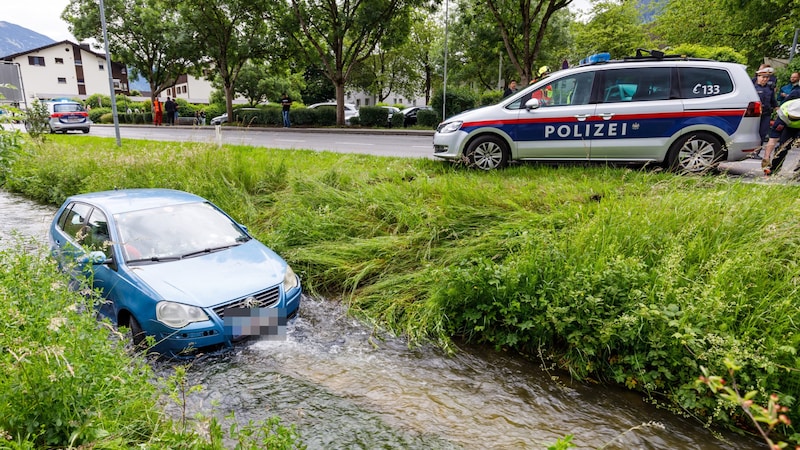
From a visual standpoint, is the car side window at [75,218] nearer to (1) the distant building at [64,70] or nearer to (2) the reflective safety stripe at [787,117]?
(2) the reflective safety stripe at [787,117]

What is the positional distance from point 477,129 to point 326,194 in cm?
295

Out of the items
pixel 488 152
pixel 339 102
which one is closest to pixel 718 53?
pixel 488 152

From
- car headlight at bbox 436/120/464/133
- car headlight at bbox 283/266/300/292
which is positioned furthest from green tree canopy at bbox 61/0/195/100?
car headlight at bbox 283/266/300/292

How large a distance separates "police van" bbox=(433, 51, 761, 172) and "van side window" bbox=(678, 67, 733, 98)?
0.5 inches

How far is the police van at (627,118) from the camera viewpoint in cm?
728

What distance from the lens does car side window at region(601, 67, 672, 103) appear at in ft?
25.0

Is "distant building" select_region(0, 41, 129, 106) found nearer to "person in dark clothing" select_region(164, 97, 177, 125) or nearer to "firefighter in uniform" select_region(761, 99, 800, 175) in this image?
"person in dark clothing" select_region(164, 97, 177, 125)

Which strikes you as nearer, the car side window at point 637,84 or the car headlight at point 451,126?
the car side window at point 637,84

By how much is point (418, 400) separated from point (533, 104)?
5777mm

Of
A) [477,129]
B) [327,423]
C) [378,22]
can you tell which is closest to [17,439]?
[327,423]

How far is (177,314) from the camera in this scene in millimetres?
4191

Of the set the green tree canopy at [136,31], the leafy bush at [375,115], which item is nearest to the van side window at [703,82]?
the leafy bush at [375,115]

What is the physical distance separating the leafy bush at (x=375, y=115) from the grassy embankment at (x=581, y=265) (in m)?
17.4

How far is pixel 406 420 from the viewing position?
377cm
